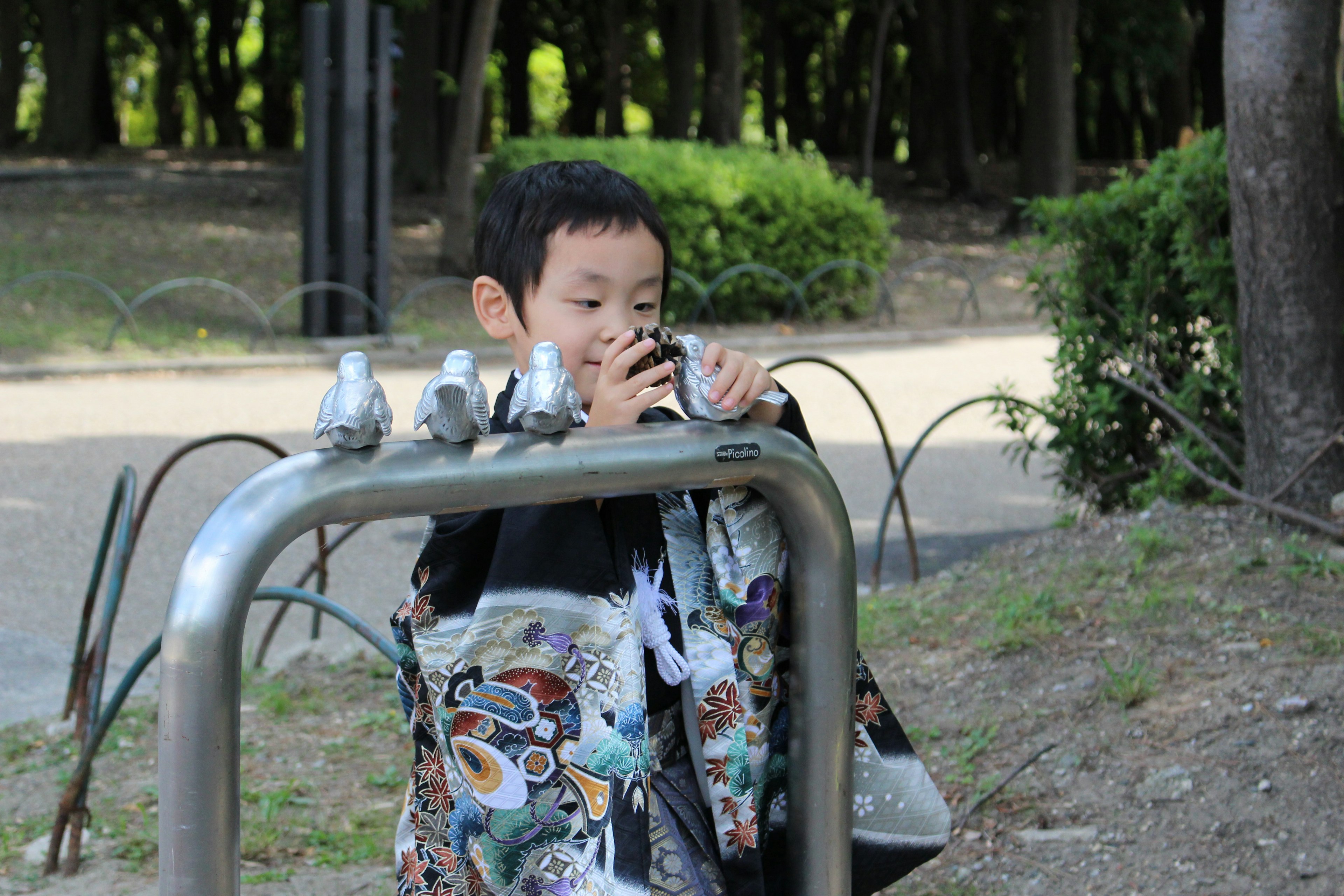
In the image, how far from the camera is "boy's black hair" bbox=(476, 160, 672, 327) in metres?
1.87

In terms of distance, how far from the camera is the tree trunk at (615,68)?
25641mm

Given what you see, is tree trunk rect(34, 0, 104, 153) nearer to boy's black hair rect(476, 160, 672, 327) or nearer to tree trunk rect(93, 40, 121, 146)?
tree trunk rect(93, 40, 121, 146)

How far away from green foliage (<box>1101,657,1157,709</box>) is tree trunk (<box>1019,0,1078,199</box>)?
17537mm

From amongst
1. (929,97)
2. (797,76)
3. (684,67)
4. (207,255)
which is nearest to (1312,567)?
(207,255)

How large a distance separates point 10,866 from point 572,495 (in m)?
2.49

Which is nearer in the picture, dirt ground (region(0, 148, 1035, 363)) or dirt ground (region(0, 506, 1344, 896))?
dirt ground (region(0, 506, 1344, 896))

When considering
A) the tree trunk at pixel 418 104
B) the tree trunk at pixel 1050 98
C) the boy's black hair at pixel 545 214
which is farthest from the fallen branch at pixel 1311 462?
the tree trunk at pixel 418 104

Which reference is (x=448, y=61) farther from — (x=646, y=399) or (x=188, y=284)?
(x=646, y=399)

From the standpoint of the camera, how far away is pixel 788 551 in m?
1.76

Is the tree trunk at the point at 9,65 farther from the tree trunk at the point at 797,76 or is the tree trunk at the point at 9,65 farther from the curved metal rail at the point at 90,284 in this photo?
the tree trunk at the point at 797,76

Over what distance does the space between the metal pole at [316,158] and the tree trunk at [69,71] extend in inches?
547

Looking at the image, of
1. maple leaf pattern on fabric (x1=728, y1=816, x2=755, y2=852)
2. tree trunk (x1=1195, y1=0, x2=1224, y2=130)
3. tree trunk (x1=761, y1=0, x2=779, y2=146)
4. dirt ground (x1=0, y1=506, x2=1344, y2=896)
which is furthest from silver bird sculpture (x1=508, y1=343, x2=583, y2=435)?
tree trunk (x1=1195, y1=0, x2=1224, y2=130)

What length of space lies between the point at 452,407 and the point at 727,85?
763 inches

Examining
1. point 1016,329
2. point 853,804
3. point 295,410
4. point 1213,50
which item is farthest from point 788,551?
point 1213,50
